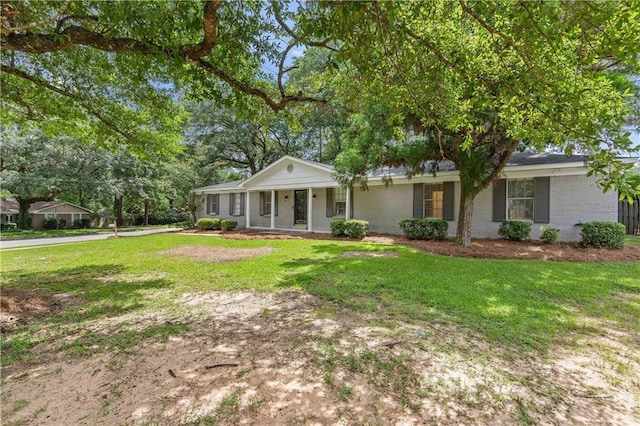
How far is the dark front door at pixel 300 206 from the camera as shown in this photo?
17.4 metres

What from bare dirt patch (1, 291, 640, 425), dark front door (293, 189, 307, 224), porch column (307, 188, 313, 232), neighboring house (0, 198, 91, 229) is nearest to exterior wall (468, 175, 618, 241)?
bare dirt patch (1, 291, 640, 425)

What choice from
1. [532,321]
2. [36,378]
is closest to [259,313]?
[36,378]

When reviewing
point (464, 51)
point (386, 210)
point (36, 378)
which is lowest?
point (36, 378)

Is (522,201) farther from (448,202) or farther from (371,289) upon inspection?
(371,289)

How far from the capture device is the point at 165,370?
2.71m

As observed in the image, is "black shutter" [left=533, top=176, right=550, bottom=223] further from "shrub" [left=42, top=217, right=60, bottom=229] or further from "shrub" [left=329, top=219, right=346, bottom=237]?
"shrub" [left=42, top=217, right=60, bottom=229]

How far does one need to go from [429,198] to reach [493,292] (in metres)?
7.98

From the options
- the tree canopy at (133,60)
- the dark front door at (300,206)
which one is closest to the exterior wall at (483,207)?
the dark front door at (300,206)

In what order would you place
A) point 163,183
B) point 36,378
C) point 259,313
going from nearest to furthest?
1. point 36,378
2. point 259,313
3. point 163,183

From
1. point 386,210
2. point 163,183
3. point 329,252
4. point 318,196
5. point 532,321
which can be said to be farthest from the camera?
point 163,183

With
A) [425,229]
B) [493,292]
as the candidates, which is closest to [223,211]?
[425,229]

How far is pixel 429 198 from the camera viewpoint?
496 inches

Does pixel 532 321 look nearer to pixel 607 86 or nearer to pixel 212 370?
pixel 212 370

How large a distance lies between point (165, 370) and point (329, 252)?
683cm
